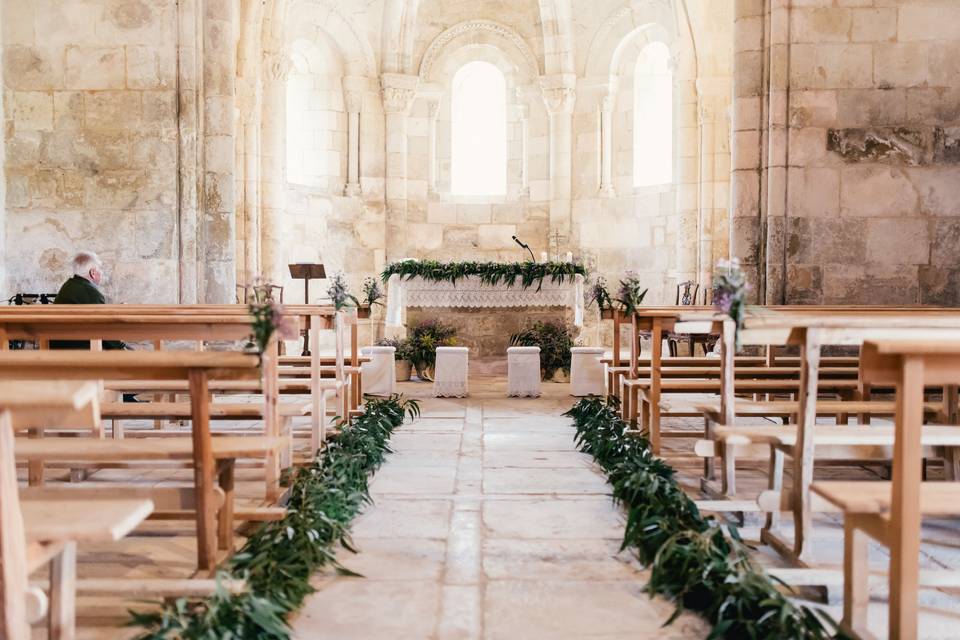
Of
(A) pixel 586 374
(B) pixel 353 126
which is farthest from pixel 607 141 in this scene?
(A) pixel 586 374

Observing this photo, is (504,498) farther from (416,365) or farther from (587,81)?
(587,81)

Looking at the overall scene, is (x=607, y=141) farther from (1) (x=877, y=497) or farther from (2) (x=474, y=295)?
(1) (x=877, y=497)

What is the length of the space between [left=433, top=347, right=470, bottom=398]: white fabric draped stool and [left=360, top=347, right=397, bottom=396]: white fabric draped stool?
1.39ft

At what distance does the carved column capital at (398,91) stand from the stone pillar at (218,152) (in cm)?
545

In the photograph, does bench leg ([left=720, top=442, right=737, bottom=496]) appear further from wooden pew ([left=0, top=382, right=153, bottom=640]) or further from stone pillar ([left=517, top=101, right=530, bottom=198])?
stone pillar ([left=517, top=101, right=530, bottom=198])

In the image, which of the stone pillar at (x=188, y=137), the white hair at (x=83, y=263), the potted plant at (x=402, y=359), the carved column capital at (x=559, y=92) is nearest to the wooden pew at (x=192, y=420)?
the white hair at (x=83, y=263)

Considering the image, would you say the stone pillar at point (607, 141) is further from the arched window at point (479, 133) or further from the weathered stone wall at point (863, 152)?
the weathered stone wall at point (863, 152)

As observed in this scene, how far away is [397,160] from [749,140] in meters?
6.90

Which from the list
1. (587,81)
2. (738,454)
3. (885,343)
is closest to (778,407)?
(738,454)

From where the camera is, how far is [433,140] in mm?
13938

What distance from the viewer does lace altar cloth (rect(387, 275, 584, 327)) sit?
30.5 feet

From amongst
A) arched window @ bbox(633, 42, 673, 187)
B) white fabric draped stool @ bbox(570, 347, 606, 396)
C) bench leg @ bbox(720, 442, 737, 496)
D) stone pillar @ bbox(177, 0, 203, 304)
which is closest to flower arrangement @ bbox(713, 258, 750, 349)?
Answer: bench leg @ bbox(720, 442, 737, 496)

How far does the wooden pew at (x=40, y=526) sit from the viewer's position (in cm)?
171

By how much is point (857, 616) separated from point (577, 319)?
7.11 m
